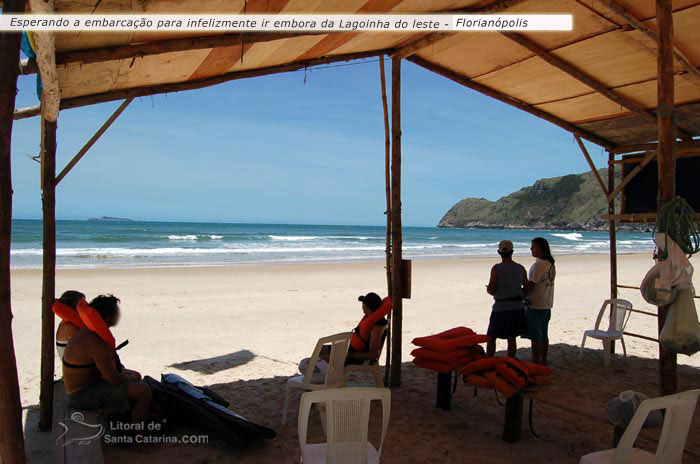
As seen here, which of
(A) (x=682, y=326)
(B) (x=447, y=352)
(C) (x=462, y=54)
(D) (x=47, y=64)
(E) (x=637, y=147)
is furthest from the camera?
(E) (x=637, y=147)

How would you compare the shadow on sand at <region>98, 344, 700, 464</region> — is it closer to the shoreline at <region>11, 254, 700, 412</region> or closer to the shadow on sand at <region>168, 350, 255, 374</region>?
the shadow on sand at <region>168, 350, 255, 374</region>

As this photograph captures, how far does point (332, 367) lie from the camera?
3.71 metres

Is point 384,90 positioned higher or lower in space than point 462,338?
higher

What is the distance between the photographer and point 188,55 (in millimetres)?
3420

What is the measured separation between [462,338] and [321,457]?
6.06 feet

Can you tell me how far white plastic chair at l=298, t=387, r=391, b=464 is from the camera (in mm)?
2379

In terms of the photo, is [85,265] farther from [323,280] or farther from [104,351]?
[104,351]

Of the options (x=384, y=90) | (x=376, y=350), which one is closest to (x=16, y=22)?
(x=376, y=350)

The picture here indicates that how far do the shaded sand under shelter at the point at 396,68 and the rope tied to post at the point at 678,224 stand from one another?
0.23 ft

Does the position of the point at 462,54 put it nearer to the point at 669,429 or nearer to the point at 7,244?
the point at 669,429

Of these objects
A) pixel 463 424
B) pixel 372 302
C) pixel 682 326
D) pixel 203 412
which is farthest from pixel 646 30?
pixel 203 412

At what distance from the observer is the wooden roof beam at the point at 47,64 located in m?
2.32

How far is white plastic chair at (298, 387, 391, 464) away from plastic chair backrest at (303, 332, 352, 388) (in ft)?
3.93

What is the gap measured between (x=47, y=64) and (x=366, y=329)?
2.70 m
